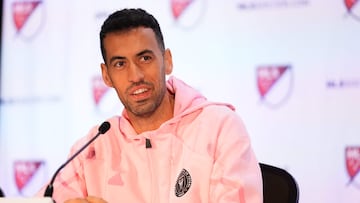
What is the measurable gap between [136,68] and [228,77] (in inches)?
59.4

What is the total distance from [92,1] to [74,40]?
260 mm

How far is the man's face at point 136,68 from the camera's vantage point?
2377mm

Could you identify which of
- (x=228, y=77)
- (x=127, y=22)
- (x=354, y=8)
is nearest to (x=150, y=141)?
(x=127, y=22)

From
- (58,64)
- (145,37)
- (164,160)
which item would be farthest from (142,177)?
(58,64)

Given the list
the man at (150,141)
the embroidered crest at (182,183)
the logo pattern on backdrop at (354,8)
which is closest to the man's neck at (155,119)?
the man at (150,141)

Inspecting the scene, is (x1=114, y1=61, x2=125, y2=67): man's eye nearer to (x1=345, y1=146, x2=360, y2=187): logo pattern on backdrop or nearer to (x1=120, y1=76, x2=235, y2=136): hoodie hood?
(x1=120, y1=76, x2=235, y2=136): hoodie hood

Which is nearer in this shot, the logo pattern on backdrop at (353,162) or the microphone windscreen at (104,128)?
the microphone windscreen at (104,128)

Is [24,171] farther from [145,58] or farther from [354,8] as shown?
[354,8]

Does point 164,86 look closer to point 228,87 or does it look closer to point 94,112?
point 228,87

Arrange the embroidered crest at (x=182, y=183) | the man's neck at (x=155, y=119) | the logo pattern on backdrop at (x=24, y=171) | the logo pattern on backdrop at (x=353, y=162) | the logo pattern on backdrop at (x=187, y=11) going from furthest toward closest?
the logo pattern on backdrop at (x=24, y=171), the logo pattern on backdrop at (x=187, y=11), the logo pattern on backdrop at (x=353, y=162), the man's neck at (x=155, y=119), the embroidered crest at (x=182, y=183)

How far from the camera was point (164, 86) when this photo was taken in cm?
248

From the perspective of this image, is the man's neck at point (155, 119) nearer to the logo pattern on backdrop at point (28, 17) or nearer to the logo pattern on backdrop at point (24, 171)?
the logo pattern on backdrop at point (24, 171)

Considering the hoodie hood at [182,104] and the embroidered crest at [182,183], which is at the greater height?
the hoodie hood at [182,104]

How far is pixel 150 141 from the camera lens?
2.46 meters
